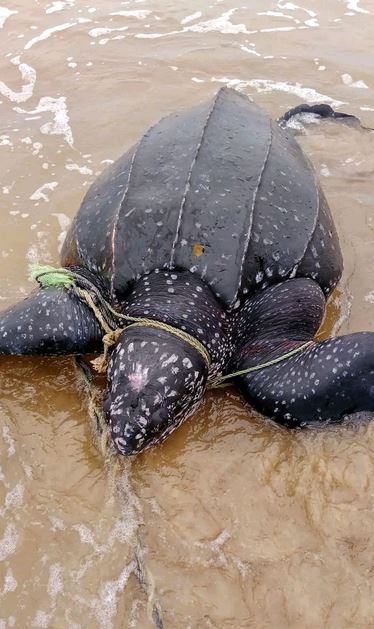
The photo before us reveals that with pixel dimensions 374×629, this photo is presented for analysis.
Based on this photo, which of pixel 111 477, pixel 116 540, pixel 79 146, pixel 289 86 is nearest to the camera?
pixel 116 540

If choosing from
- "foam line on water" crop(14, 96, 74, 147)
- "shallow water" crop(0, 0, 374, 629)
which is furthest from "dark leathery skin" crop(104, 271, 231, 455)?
"foam line on water" crop(14, 96, 74, 147)

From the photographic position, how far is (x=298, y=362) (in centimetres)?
258

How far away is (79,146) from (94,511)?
124 inches

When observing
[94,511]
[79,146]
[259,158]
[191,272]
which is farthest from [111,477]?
[79,146]

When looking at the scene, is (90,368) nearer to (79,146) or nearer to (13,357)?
(13,357)

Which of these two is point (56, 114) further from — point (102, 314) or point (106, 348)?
point (106, 348)

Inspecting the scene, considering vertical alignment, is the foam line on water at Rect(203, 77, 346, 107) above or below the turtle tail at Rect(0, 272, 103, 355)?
above

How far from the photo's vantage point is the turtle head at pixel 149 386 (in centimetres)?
237

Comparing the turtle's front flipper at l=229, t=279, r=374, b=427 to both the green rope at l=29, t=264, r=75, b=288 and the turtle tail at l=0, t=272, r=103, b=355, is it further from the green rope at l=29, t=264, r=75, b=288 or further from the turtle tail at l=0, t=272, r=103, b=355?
the green rope at l=29, t=264, r=75, b=288

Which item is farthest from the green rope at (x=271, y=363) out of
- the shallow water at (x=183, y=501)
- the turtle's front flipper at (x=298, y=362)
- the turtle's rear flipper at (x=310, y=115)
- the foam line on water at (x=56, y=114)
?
the foam line on water at (x=56, y=114)

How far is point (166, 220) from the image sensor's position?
9.43 ft

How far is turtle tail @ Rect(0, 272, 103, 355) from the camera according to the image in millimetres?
2828

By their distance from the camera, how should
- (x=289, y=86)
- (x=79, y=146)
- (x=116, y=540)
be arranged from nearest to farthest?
1. (x=116, y=540)
2. (x=79, y=146)
3. (x=289, y=86)

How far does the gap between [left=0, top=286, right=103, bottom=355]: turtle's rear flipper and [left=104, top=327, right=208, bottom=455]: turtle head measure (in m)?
0.34
